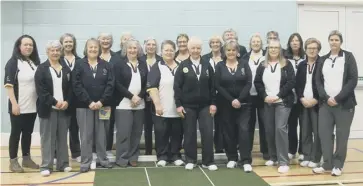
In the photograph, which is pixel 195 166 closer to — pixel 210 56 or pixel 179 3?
pixel 210 56

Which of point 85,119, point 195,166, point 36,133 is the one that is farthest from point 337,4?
point 36,133

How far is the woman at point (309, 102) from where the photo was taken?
4.06 meters

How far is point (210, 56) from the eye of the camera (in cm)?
465

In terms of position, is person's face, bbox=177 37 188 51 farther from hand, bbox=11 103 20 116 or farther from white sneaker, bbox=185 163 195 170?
hand, bbox=11 103 20 116

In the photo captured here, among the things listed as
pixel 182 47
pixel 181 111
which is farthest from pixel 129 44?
pixel 181 111

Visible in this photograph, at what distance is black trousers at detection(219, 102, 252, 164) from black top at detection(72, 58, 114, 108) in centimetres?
127

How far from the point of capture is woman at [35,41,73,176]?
12.3 feet

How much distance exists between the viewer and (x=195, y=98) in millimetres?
3949

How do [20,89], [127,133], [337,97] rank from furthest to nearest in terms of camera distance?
[127,133] → [20,89] → [337,97]

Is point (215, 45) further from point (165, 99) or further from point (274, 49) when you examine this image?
point (165, 99)

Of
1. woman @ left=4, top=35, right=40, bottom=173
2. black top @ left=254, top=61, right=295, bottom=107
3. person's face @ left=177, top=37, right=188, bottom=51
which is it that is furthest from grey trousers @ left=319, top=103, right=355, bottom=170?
woman @ left=4, top=35, right=40, bottom=173

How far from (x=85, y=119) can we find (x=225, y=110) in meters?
1.51

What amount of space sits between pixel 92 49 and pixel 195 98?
1.22m

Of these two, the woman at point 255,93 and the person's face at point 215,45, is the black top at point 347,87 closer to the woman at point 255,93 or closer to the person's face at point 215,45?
the woman at point 255,93
